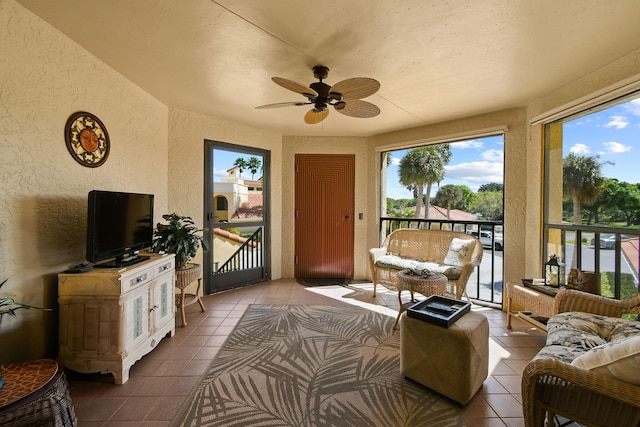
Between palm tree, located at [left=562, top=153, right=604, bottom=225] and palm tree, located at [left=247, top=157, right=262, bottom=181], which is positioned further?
palm tree, located at [left=247, top=157, right=262, bottom=181]

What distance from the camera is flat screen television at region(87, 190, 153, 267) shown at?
1.81 metres

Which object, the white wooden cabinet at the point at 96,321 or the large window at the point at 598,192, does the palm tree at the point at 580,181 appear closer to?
the large window at the point at 598,192

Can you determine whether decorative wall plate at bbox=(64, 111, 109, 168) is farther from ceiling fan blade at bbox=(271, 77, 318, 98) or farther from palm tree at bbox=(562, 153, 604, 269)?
palm tree at bbox=(562, 153, 604, 269)

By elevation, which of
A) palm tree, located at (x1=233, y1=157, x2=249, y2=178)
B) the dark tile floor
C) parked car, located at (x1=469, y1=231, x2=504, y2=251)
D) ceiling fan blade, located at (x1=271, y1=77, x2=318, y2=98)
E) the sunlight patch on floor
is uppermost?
ceiling fan blade, located at (x1=271, y1=77, x2=318, y2=98)

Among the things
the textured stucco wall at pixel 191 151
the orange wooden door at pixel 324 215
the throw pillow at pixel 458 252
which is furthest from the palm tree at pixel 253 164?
the throw pillow at pixel 458 252

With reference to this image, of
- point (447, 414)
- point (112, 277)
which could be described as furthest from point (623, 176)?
point (112, 277)

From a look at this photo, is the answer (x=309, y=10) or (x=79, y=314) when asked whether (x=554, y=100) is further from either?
(x=79, y=314)

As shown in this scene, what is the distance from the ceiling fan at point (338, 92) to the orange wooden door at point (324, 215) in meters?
1.91

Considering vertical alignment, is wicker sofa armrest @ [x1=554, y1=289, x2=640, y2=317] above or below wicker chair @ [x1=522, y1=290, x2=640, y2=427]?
above

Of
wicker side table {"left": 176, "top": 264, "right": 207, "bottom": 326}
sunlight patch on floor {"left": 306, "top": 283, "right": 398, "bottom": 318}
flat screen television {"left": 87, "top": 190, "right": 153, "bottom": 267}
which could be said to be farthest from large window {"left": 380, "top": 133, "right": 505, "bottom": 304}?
flat screen television {"left": 87, "top": 190, "right": 153, "bottom": 267}

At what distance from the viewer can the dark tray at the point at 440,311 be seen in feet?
5.48

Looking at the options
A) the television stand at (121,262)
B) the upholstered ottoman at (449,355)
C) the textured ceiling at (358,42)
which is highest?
the textured ceiling at (358,42)

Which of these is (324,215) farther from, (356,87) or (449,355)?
(449,355)

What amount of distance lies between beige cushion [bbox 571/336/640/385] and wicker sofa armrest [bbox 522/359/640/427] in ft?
0.08
